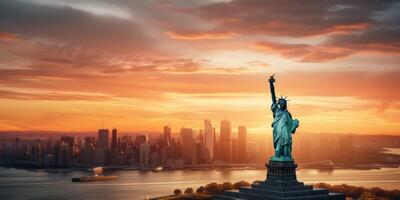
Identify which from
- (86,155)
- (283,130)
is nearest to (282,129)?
(283,130)

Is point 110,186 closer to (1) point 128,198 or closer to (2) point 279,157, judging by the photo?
(1) point 128,198

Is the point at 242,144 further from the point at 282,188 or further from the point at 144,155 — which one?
the point at 282,188

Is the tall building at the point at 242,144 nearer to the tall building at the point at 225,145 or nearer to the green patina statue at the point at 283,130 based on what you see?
the tall building at the point at 225,145

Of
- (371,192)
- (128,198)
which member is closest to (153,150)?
(128,198)

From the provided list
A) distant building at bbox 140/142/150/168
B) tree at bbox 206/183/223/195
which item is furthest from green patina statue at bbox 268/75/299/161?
distant building at bbox 140/142/150/168

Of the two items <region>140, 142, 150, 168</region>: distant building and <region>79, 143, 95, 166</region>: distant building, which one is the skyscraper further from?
<region>79, 143, 95, 166</region>: distant building

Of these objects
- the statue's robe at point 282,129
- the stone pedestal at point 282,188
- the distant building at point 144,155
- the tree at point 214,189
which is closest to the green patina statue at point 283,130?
the statue's robe at point 282,129
